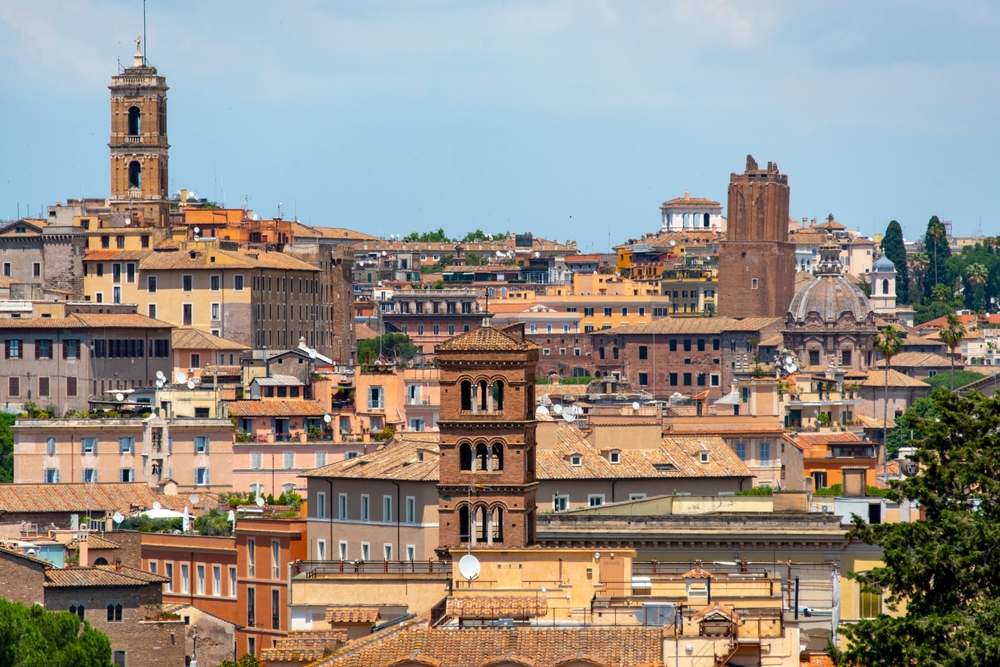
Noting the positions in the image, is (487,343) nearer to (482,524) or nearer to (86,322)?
(482,524)

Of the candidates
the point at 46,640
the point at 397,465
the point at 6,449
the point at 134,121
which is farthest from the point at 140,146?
the point at 46,640

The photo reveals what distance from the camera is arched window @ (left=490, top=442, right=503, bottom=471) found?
67.0 metres

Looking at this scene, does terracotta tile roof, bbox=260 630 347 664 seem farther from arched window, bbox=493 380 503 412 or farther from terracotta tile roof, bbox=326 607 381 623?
arched window, bbox=493 380 503 412

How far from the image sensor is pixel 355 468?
83125 mm

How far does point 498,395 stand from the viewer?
67.8 meters

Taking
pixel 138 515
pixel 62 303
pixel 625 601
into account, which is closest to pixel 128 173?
pixel 62 303

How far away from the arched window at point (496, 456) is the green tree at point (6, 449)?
5376 cm

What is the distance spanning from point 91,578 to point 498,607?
31.4 meters

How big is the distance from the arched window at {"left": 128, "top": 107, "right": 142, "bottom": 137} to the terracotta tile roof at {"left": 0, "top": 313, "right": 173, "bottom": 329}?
102 feet

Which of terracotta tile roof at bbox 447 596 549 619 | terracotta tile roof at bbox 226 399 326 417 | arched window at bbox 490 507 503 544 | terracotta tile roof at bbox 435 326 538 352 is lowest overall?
terracotta tile roof at bbox 447 596 549 619

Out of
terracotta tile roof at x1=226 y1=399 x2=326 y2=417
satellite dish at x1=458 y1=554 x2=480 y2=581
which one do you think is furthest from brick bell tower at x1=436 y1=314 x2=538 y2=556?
terracotta tile roof at x1=226 y1=399 x2=326 y2=417

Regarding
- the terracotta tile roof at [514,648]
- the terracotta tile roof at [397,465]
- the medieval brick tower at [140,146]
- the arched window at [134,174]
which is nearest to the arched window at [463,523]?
the terracotta tile roof at [397,465]

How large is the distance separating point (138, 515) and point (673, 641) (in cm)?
5379

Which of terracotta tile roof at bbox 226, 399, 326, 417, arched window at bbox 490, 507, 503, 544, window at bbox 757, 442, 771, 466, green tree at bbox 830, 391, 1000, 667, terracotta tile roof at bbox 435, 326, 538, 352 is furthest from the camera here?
terracotta tile roof at bbox 226, 399, 326, 417
